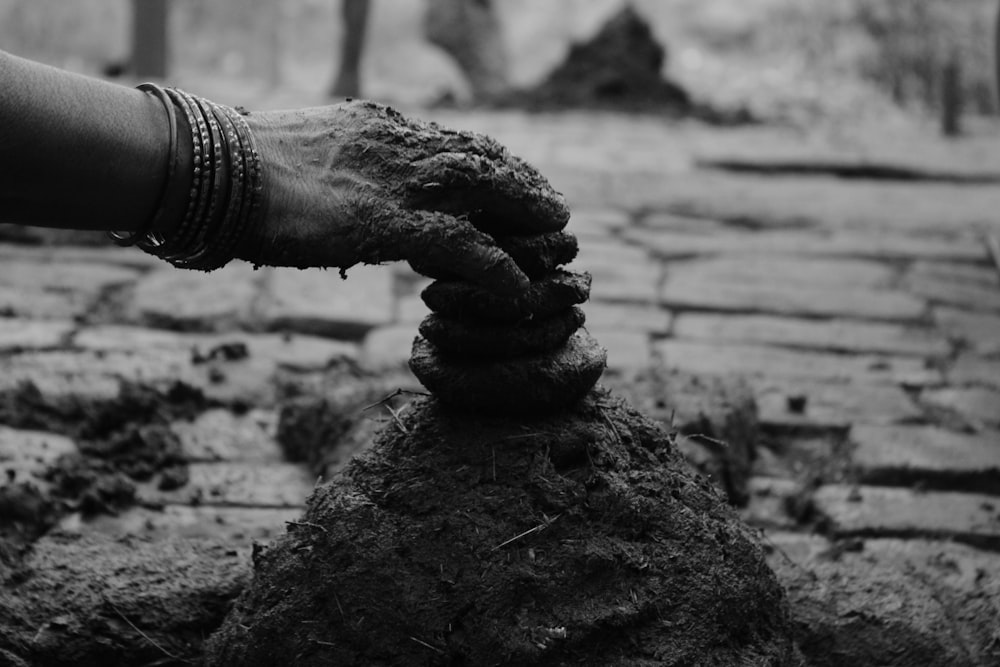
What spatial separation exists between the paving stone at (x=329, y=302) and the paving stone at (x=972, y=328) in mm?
1782

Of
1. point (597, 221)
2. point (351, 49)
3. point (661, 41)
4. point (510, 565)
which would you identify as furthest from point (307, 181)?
point (661, 41)

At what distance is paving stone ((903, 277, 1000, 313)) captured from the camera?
418cm

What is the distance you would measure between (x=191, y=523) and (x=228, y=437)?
0.48m

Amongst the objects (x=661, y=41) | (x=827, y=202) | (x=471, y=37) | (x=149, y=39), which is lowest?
(x=827, y=202)

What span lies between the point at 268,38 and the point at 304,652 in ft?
44.8

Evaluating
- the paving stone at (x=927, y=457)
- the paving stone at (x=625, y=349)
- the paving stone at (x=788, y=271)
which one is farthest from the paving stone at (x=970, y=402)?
the paving stone at (x=788, y=271)

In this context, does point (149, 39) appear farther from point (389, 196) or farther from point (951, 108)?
point (389, 196)

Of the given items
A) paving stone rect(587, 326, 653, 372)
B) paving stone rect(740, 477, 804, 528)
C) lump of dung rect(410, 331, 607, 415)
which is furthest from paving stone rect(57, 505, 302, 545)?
paving stone rect(587, 326, 653, 372)

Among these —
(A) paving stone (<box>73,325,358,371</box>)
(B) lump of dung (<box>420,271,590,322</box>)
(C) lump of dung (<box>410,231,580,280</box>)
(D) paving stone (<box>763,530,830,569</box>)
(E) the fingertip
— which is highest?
(C) lump of dung (<box>410,231,580,280</box>)

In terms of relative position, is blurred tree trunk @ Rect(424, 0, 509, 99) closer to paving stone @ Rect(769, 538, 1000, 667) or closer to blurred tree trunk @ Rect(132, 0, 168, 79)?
blurred tree trunk @ Rect(132, 0, 168, 79)

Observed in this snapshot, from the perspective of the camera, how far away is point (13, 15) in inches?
508

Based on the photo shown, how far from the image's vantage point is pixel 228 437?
289 centimetres

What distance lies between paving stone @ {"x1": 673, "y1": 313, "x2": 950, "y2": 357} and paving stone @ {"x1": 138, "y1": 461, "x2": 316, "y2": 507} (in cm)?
154

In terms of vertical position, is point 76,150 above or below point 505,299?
above
